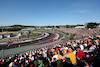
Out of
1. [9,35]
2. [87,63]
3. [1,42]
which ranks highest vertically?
[87,63]

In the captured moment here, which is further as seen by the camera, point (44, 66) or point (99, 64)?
point (44, 66)

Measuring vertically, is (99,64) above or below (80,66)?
above

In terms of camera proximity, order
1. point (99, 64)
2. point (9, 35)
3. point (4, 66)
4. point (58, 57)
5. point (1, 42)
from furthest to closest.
A: point (9, 35), point (1, 42), point (4, 66), point (58, 57), point (99, 64)

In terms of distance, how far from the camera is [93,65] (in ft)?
8.75

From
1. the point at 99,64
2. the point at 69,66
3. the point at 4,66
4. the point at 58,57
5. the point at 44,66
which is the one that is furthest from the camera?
the point at 4,66

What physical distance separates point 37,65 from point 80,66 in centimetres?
219

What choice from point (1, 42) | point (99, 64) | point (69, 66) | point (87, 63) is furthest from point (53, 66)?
point (1, 42)

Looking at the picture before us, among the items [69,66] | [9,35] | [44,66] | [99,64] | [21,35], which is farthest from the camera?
→ [21,35]

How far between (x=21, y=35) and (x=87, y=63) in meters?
26.1

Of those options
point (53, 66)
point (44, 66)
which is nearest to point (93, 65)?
point (53, 66)

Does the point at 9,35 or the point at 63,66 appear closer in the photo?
the point at 63,66

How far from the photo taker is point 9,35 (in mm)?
23391

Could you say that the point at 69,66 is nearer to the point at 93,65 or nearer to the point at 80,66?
the point at 80,66

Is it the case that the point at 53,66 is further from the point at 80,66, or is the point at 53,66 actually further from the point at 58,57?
the point at 80,66
